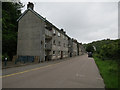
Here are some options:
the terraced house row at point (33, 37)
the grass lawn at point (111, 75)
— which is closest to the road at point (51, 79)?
the grass lawn at point (111, 75)

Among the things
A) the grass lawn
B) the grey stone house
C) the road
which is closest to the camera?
the grass lawn

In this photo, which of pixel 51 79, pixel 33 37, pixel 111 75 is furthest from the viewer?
pixel 33 37

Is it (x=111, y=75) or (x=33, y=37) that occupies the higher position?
(x=33, y=37)

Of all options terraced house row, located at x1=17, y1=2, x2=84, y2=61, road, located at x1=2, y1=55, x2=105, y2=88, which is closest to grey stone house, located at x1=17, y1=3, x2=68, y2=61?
terraced house row, located at x1=17, y1=2, x2=84, y2=61

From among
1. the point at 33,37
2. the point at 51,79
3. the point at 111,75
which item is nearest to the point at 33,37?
the point at 33,37

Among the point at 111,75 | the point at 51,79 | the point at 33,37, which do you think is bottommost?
the point at 51,79

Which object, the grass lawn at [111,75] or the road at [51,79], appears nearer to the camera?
the grass lawn at [111,75]

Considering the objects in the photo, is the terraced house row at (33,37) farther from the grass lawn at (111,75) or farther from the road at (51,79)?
the grass lawn at (111,75)

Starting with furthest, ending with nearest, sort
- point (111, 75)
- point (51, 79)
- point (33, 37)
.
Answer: point (33, 37), point (111, 75), point (51, 79)

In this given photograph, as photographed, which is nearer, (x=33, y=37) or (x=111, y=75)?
(x=111, y=75)

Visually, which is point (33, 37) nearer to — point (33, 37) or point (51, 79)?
point (33, 37)

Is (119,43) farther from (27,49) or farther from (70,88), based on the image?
(27,49)

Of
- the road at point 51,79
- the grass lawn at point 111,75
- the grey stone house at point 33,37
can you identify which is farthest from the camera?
Answer: the grey stone house at point 33,37

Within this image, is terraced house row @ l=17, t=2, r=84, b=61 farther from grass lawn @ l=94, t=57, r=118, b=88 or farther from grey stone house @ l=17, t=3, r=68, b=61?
grass lawn @ l=94, t=57, r=118, b=88
